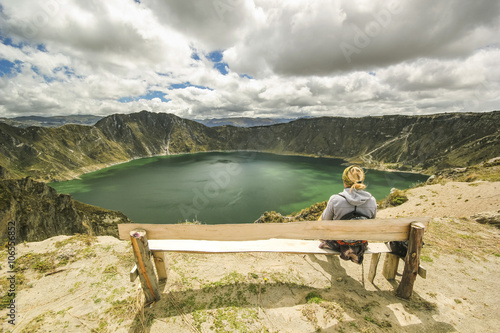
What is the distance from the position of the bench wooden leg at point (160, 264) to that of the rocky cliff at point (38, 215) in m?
15.1

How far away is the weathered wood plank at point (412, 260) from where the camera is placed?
128 inches

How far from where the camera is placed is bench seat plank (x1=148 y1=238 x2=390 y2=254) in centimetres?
360

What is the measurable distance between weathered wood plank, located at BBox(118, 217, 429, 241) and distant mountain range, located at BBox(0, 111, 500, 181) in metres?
109

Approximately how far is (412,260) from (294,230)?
2170mm

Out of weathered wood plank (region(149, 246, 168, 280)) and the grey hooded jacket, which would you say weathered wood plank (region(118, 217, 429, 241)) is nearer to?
the grey hooded jacket

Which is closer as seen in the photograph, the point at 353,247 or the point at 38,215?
the point at 353,247

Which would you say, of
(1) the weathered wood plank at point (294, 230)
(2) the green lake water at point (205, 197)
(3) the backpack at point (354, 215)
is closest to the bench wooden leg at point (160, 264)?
(1) the weathered wood plank at point (294, 230)

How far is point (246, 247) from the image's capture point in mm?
3818

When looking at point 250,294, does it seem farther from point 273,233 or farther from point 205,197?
point 205,197

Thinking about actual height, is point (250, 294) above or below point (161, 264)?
below

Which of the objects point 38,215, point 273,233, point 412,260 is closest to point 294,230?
point 273,233

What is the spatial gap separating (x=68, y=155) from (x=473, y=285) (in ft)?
519

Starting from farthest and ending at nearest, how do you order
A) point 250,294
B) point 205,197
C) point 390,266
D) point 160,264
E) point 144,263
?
point 205,197 → point 390,266 → point 160,264 → point 250,294 → point 144,263

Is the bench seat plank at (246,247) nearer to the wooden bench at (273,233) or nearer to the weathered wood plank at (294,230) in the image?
the wooden bench at (273,233)
